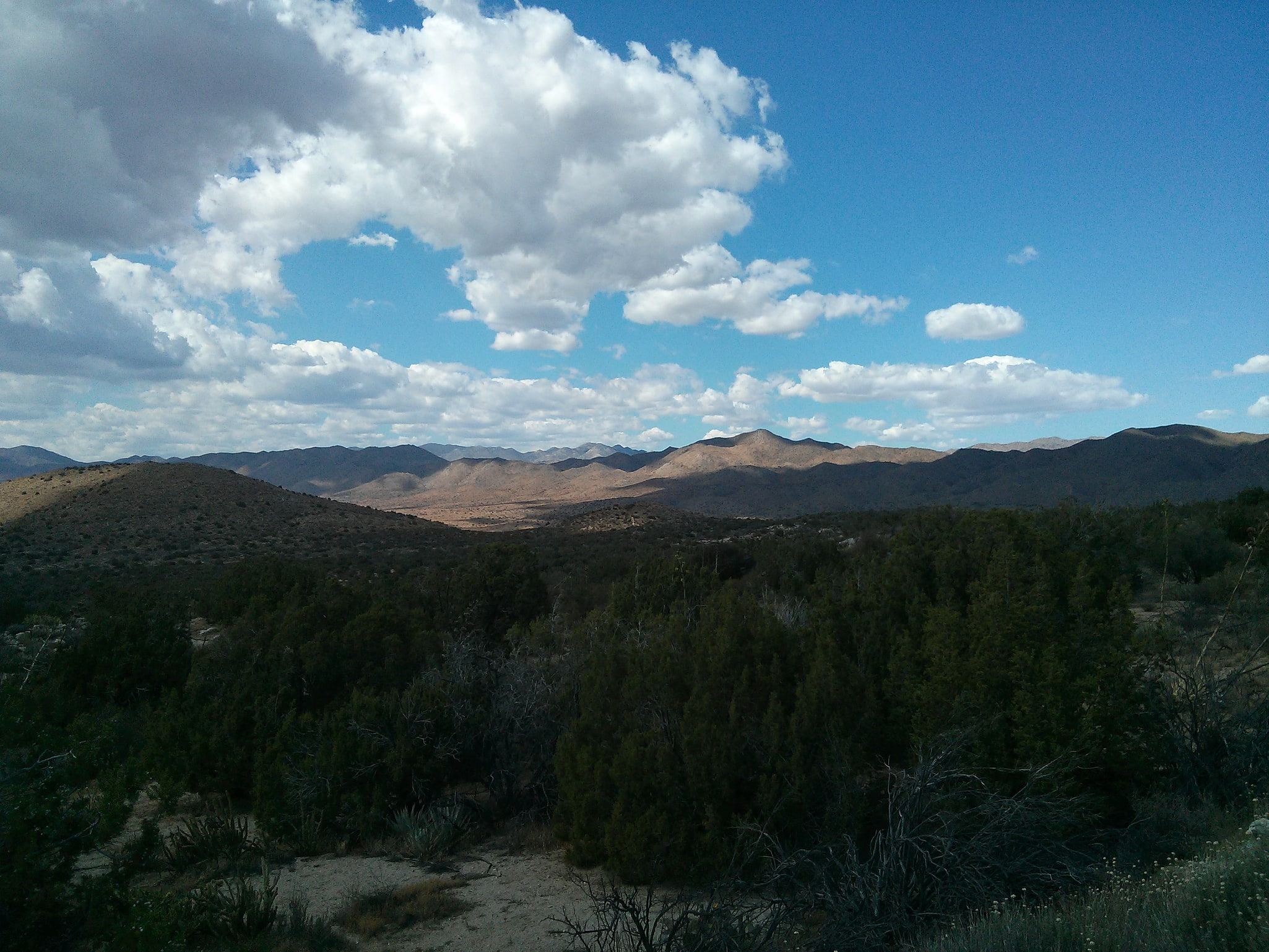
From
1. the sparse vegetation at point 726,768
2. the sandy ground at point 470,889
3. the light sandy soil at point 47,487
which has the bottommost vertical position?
the sandy ground at point 470,889

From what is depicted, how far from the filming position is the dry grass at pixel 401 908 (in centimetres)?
660

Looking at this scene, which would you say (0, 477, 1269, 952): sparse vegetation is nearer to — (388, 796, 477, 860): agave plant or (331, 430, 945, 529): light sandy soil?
(388, 796, 477, 860): agave plant

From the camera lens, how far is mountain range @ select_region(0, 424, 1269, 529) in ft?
254

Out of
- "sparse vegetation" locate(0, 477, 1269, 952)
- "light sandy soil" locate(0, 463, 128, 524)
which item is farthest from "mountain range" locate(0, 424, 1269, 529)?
"sparse vegetation" locate(0, 477, 1269, 952)

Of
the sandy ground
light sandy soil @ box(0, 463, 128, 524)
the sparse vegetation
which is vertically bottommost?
the sandy ground

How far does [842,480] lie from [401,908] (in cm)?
10673

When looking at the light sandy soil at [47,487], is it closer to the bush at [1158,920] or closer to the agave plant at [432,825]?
the agave plant at [432,825]

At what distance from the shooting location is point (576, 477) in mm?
165625

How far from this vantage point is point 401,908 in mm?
6895

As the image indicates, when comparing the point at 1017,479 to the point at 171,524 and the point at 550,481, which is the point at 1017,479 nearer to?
the point at 171,524

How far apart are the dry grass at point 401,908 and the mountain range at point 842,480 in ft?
131

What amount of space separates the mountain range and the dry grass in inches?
1570

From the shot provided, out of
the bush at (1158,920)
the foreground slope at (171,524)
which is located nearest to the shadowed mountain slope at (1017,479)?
the foreground slope at (171,524)

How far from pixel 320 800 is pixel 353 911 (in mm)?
2320
